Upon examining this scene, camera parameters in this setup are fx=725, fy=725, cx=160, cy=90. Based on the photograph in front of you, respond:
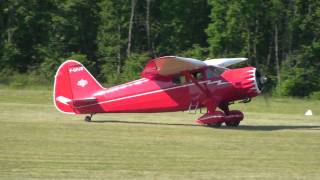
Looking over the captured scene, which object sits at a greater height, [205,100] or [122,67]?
[205,100]

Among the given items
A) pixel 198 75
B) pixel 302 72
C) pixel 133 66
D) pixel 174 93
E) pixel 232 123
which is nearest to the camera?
pixel 232 123

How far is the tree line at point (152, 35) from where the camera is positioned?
49281 mm

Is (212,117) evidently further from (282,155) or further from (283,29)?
(283,29)

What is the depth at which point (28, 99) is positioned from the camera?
3116 centimetres

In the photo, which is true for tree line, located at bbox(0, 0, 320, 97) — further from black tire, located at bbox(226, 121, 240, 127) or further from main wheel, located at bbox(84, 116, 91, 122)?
black tire, located at bbox(226, 121, 240, 127)

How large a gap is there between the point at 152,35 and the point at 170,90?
32.8 m

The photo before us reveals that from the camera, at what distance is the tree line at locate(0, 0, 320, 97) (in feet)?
162

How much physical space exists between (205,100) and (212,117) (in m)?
0.79

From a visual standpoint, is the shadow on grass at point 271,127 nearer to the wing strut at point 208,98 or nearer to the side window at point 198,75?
the wing strut at point 208,98

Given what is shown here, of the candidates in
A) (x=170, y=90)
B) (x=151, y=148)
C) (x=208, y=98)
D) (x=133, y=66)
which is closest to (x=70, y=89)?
(x=170, y=90)

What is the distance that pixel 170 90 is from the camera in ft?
73.4

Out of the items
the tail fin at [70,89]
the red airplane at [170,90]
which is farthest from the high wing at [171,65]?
the tail fin at [70,89]

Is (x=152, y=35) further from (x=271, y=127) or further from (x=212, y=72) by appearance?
(x=271, y=127)

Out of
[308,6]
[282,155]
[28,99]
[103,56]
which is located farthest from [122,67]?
[282,155]
